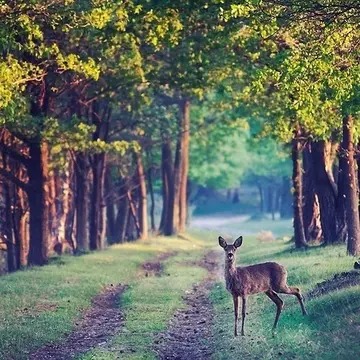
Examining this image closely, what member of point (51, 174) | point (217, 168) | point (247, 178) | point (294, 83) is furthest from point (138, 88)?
point (247, 178)

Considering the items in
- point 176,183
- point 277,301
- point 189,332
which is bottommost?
point 189,332

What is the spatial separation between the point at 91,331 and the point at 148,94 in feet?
65.5

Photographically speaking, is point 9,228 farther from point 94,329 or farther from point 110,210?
point 94,329

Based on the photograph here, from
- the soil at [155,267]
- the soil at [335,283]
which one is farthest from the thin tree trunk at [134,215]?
the soil at [335,283]

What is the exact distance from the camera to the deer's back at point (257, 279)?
1761 centimetres

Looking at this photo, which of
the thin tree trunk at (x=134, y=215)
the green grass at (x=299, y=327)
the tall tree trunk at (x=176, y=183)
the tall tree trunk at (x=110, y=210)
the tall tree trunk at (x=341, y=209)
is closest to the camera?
the green grass at (x=299, y=327)

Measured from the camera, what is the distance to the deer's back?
17.6 m

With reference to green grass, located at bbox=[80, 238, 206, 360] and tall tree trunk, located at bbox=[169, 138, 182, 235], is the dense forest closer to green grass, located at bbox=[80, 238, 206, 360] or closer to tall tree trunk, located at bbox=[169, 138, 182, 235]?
tall tree trunk, located at bbox=[169, 138, 182, 235]

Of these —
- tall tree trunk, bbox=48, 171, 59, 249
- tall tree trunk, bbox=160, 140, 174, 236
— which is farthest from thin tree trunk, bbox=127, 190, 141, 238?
tall tree trunk, bbox=48, 171, 59, 249

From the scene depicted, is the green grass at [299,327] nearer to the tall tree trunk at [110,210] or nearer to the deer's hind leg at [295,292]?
the deer's hind leg at [295,292]

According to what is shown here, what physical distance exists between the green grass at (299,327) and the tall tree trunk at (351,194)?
2.59 metres

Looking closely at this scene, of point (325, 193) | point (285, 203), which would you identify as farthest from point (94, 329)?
point (285, 203)

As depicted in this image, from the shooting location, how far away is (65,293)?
2456 cm

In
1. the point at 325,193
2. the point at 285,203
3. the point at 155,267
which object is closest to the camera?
the point at 325,193
